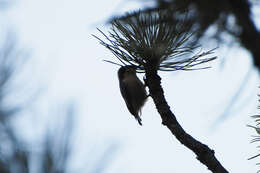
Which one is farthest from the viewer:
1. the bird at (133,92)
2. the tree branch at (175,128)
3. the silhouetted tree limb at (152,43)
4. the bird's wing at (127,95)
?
the bird's wing at (127,95)

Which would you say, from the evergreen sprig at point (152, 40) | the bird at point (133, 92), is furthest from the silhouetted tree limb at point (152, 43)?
the bird at point (133, 92)

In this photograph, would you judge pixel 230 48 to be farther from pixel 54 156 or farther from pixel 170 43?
pixel 54 156

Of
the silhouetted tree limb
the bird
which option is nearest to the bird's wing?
the bird

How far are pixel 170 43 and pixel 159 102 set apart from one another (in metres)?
0.31

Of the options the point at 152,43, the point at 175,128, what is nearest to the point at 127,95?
the point at 152,43

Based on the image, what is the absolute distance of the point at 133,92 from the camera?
2680 millimetres

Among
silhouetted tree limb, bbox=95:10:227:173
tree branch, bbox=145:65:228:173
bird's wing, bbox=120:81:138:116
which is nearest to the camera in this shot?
tree branch, bbox=145:65:228:173

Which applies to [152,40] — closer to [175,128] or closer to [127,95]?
[175,128]

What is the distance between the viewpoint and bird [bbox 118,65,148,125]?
8.40ft

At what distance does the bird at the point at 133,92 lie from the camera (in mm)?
2561

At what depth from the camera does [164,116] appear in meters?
1.14

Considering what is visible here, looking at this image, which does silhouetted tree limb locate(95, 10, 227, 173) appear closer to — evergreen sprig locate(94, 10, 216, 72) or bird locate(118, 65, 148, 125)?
evergreen sprig locate(94, 10, 216, 72)

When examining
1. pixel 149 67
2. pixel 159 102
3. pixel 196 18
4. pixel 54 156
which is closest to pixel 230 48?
pixel 196 18

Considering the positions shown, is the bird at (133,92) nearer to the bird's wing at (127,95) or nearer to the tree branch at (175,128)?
the bird's wing at (127,95)
